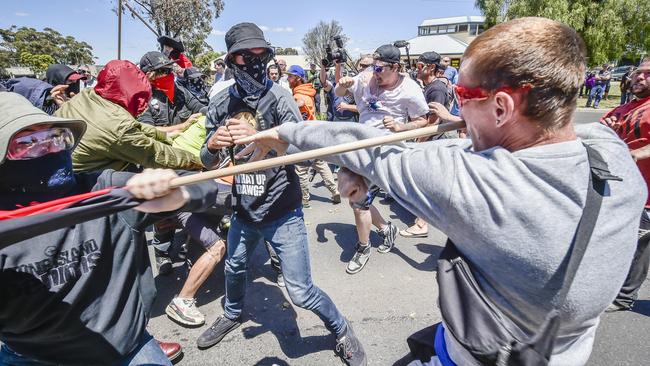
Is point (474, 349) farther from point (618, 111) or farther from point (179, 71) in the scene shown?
point (179, 71)

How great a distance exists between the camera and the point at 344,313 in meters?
3.21

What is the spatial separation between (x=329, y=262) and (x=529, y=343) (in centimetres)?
319

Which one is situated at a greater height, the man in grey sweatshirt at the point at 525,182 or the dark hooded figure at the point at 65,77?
the dark hooded figure at the point at 65,77

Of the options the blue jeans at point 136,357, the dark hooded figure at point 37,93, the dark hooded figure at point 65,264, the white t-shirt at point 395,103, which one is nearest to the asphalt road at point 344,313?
the blue jeans at point 136,357

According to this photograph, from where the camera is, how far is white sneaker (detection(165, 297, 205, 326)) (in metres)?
3.05

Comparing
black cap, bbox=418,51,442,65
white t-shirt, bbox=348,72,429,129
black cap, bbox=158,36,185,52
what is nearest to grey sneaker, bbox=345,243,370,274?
white t-shirt, bbox=348,72,429,129

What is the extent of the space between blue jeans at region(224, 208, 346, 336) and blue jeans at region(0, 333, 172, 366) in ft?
Answer: 2.98

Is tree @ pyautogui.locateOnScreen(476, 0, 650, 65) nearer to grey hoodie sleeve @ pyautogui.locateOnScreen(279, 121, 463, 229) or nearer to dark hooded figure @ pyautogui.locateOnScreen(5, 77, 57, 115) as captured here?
dark hooded figure @ pyautogui.locateOnScreen(5, 77, 57, 115)

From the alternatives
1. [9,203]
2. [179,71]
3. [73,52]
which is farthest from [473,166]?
[73,52]

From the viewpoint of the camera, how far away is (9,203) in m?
1.48

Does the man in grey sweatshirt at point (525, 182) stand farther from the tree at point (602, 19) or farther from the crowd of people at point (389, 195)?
the tree at point (602, 19)

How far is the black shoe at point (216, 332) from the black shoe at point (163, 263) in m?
1.17

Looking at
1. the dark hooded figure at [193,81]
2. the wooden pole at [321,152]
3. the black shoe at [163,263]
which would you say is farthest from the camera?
the dark hooded figure at [193,81]

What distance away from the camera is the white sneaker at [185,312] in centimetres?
305
